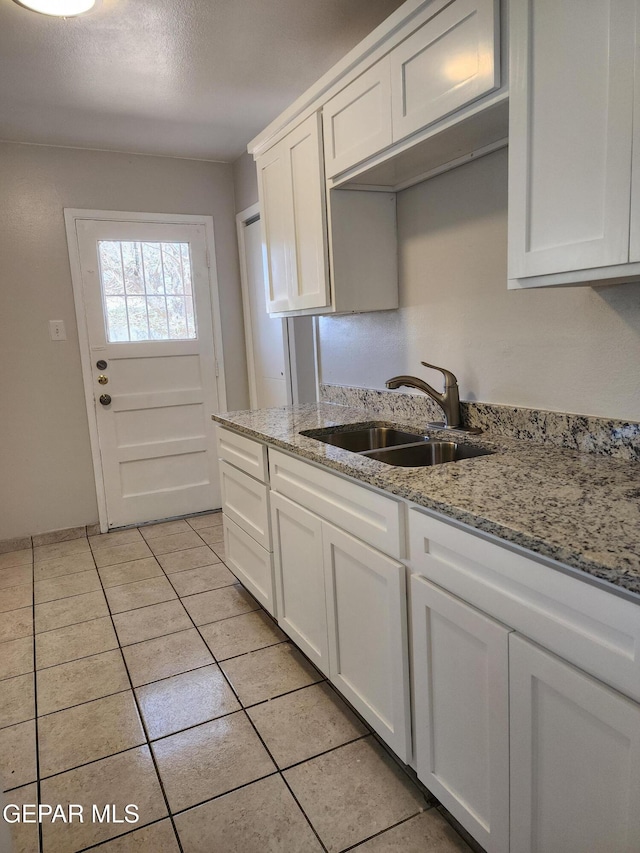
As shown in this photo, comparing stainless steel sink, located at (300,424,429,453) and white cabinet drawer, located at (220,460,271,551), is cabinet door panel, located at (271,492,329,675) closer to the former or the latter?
white cabinet drawer, located at (220,460,271,551)

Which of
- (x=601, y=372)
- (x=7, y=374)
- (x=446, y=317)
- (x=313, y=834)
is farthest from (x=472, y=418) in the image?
(x=7, y=374)

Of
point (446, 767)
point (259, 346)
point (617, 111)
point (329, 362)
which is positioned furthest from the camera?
point (259, 346)

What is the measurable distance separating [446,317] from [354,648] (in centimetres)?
123

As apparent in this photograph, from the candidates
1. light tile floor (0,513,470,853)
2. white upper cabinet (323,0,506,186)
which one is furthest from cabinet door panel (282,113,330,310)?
light tile floor (0,513,470,853)

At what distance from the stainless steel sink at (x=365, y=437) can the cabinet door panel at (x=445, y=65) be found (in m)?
1.06

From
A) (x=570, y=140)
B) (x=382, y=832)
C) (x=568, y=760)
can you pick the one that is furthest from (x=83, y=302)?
(x=568, y=760)

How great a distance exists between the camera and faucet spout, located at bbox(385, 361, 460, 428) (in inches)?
80.2

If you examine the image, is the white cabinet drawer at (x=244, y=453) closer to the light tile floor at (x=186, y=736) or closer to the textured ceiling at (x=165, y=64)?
the light tile floor at (x=186, y=736)

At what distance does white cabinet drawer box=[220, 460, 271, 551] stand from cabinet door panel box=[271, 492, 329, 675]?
0.09 metres

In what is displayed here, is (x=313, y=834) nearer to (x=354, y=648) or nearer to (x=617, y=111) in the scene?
(x=354, y=648)

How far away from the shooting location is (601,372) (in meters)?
1.59

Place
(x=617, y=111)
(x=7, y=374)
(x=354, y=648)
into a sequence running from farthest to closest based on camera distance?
1. (x=7, y=374)
2. (x=354, y=648)
3. (x=617, y=111)

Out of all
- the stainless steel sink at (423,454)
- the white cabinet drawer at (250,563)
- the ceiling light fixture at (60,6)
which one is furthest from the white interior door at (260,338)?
the ceiling light fixture at (60,6)

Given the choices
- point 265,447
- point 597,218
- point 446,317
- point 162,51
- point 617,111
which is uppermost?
point 162,51
